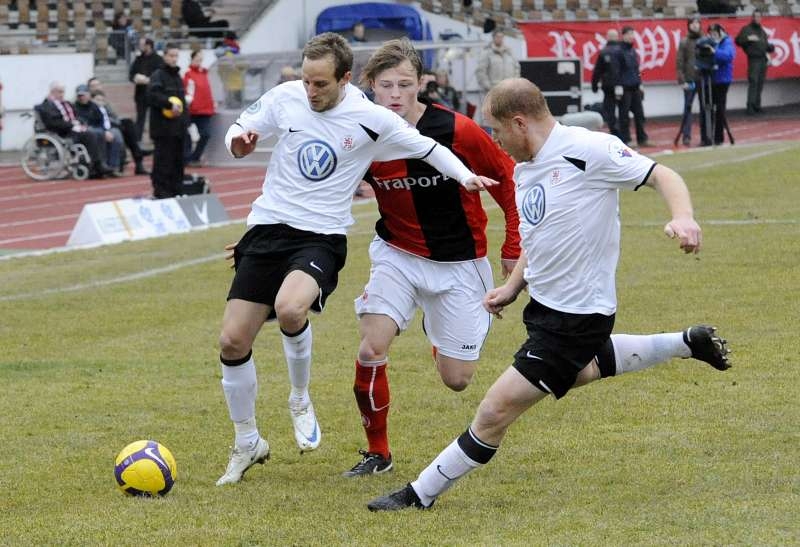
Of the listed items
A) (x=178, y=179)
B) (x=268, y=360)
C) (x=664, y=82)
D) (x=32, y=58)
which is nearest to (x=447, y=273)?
(x=268, y=360)

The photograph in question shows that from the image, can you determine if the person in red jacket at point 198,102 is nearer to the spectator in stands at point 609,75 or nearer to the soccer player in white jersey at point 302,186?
the spectator in stands at point 609,75

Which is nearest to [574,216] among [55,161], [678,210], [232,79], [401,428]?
[678,210]

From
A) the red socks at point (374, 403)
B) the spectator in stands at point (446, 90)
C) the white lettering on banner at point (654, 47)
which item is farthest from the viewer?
the white lettering on banner at point (654, 47)

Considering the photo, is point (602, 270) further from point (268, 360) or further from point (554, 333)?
point (268, 360)

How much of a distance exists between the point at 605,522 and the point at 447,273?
1888 mm

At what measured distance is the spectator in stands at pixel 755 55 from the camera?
33.0 metres

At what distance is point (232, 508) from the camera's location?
6145mm

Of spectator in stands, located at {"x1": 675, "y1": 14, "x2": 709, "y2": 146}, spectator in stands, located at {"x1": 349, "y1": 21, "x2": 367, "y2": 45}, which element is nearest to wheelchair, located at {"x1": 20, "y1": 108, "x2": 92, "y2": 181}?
spectator in stands, located at {"x1": 349, "y1": 21, "x2": 367, "y2": 45}

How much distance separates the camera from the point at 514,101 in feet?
18.6

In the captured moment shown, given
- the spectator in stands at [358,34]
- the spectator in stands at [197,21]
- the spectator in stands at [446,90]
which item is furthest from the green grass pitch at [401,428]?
the spectator in stands at [197,21]

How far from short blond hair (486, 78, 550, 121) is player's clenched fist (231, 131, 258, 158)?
1.41 metres

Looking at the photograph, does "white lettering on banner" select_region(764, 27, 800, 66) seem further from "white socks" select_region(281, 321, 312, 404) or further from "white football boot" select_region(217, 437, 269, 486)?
"white football boot" select_region(217, 437, 269, 486)

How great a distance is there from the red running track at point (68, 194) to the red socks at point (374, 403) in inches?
462

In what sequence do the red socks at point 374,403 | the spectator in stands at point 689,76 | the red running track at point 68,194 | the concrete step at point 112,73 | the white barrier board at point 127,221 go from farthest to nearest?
the concrete step at point 112,73, the spectator in stands at point 689,76, the red running track at point 68,194, the white barrier board at point 127,221, the red socks at point 374,403
